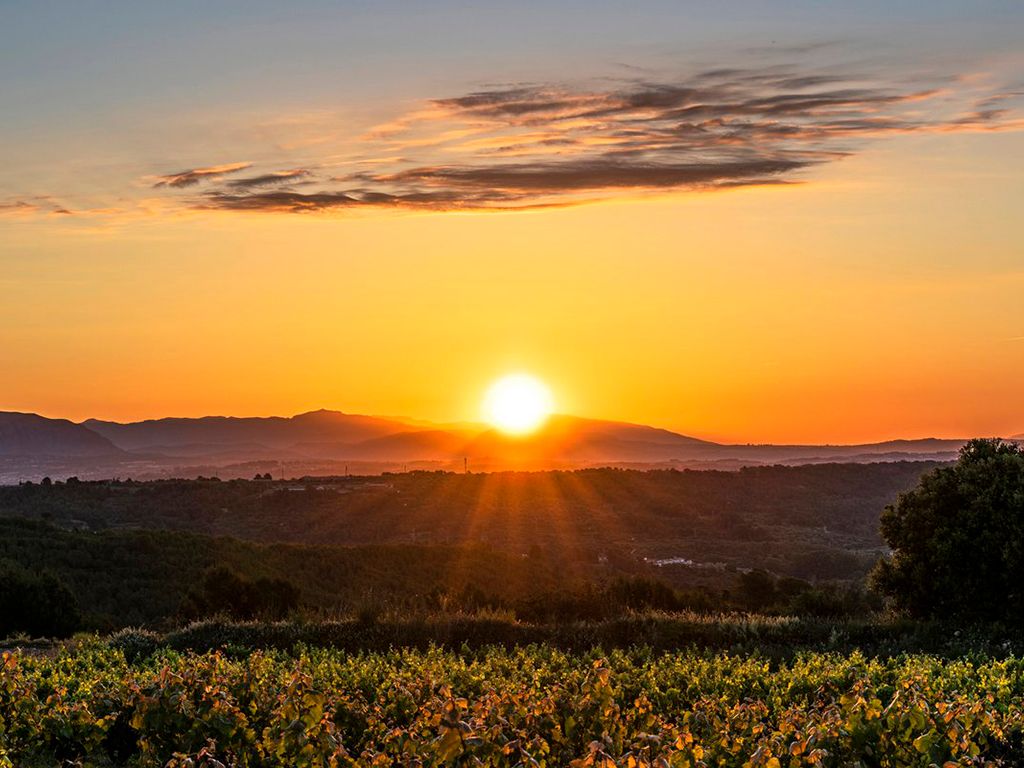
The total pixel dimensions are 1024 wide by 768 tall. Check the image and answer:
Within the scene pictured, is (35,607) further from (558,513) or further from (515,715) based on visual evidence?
(558,513)

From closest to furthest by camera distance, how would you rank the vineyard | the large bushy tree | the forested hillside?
the vineyard, the large bushy tree, the forested hillside

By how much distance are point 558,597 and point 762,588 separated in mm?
18993

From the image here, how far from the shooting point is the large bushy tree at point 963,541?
22562mm

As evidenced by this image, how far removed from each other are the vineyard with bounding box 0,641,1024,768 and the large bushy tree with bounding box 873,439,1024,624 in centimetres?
574

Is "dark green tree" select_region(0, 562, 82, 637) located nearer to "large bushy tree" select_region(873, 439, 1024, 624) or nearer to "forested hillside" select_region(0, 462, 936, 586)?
"large bushy tree" select_region(873, 439, 1024, 624)

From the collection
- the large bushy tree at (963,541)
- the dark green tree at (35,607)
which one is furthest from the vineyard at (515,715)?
the dark green tree at (35,607)

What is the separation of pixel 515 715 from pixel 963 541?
15868mm

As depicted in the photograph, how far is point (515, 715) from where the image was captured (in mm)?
10320

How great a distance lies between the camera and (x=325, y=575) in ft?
180

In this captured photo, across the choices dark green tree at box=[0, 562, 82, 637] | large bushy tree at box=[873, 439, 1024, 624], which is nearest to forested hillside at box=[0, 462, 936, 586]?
dark green tree at box=[0, 562, 82, 637]

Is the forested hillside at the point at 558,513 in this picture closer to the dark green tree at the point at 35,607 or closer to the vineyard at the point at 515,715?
the dark green tree at the point at 35,607

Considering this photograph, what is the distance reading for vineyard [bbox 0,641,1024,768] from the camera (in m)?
8.93

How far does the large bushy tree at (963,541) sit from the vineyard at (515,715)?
18.8 ft

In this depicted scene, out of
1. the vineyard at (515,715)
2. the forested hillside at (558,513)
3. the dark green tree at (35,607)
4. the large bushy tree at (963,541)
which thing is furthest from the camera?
the forested hillside at (558,513)
